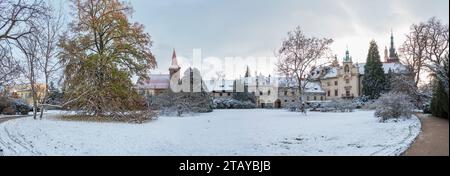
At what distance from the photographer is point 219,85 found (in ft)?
234

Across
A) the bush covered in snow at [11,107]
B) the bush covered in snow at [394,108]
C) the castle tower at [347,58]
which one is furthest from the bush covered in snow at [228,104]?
the bush covered in snow at [394,108]

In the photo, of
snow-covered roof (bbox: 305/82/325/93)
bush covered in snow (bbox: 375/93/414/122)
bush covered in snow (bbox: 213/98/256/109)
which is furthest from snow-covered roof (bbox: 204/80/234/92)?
bush covered in snow (bbox: 375/93/414/122)

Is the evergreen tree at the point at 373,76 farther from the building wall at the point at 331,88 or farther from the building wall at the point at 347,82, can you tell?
the building wall at the point at 331,88

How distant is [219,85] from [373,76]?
32836mm

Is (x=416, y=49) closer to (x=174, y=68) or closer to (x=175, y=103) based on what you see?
(x=175, y=103)

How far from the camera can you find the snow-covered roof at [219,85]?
70562 millimetres

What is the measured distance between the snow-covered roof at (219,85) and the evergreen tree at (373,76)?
29517 mm

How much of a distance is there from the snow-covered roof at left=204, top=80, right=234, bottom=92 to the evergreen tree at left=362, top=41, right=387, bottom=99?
96.8 ft

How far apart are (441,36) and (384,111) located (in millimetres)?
6341

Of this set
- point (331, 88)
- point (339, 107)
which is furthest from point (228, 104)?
point (331, 88)

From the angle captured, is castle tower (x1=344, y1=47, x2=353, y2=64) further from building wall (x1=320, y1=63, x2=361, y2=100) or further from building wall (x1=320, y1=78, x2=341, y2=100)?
building wall (x1=320, y1=78, x2=341, y2=100)

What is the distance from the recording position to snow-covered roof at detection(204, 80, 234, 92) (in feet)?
232
